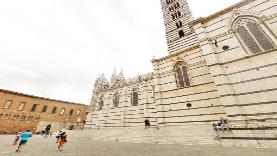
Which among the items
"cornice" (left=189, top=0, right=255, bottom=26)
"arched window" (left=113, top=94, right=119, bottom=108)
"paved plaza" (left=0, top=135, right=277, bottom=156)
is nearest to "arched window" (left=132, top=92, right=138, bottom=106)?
"arched window" (left=113, top=94, right=119, bottom=108)

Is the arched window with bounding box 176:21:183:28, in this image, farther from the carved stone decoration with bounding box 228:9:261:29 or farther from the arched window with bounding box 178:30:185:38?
the carved stone decoration with bounding box 228:9:261:29

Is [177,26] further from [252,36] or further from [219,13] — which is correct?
[252,36]

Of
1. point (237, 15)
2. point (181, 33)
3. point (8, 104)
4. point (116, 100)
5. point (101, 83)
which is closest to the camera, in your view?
point (237, 15)

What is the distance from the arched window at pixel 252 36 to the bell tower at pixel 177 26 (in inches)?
305

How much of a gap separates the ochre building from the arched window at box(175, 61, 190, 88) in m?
29.3

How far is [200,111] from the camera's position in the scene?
30.1 ft

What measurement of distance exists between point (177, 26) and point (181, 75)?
1186 cm

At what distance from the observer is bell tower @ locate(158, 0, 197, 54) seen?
16.7m

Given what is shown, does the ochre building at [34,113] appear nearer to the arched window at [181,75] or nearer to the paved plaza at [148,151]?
the paved plaza at [148,151]

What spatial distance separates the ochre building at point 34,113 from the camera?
20.6 meters

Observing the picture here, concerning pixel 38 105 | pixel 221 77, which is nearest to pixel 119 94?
pixel 221 77

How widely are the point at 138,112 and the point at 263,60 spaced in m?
14.6

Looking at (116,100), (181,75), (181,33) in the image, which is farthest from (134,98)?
(181,33)

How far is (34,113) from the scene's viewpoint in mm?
23688
